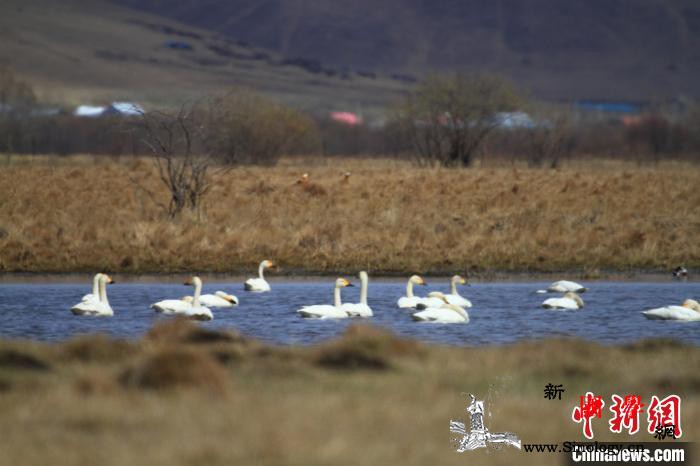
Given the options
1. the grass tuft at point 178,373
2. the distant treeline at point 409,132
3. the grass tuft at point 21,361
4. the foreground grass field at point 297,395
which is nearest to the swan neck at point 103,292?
the foreground grass field at point 297,395

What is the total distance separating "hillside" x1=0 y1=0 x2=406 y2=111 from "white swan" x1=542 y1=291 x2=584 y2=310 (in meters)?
124

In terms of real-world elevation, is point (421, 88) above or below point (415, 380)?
above

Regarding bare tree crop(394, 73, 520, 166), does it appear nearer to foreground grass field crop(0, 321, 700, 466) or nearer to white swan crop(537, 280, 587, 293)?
white swan crop(537, 280, 587, 293)

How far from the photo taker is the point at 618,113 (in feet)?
476

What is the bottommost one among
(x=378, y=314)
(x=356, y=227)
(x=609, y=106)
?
(x=378, y=314)

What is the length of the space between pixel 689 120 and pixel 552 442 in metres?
79.8

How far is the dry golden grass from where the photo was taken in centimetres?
2612

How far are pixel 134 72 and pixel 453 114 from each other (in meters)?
119

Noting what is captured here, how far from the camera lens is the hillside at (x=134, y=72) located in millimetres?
157500

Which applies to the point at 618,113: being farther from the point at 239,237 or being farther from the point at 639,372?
the point at 639,372

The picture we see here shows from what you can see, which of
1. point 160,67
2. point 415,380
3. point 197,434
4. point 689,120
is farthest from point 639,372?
point 160,67

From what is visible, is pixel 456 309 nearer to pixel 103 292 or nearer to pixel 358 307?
pixel 358 307

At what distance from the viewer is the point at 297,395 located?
9352 millimetres

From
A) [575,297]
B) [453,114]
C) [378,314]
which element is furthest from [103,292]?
[453,114]
